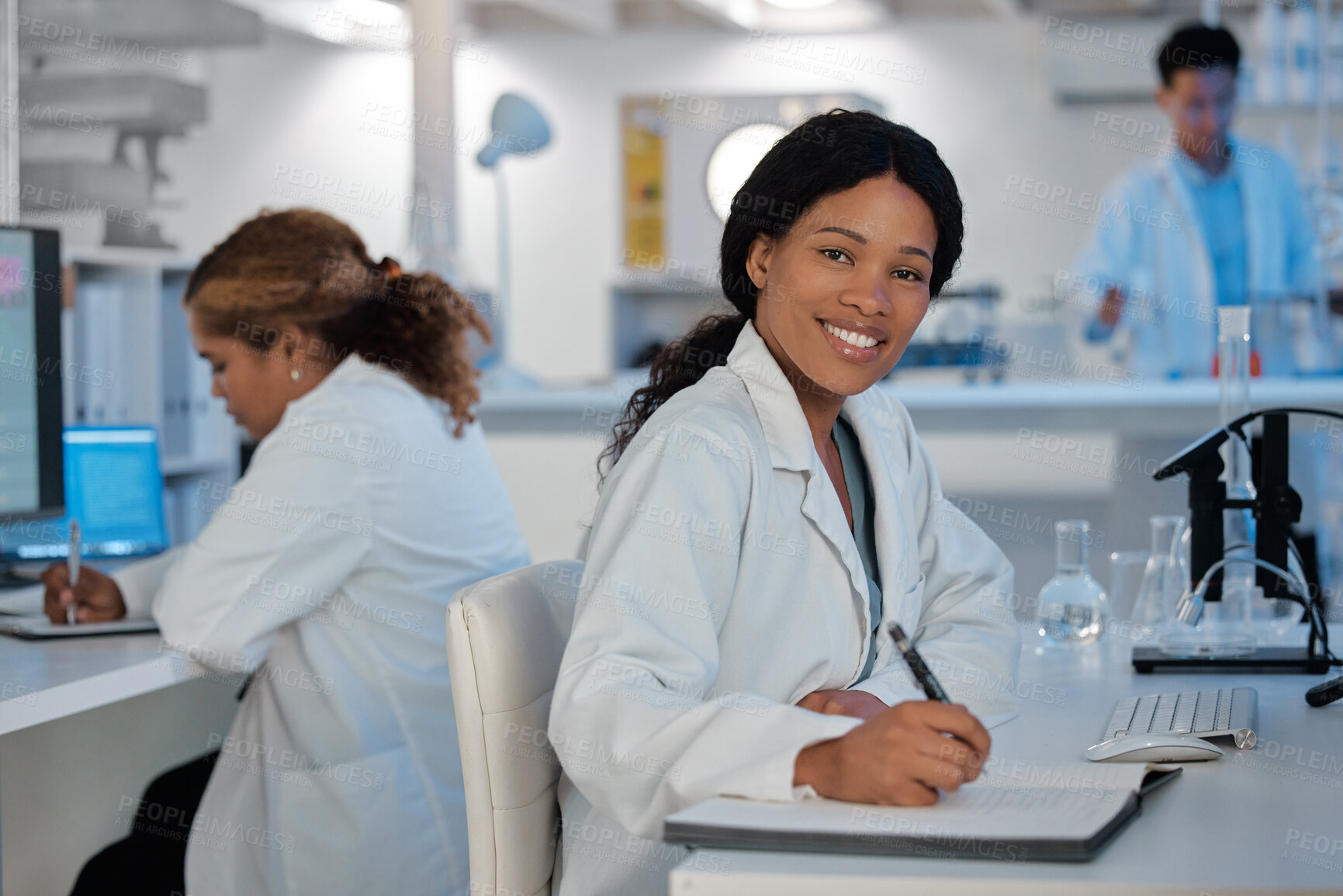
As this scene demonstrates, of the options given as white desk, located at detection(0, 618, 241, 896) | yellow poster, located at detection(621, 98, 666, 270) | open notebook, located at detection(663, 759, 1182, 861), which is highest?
yellow poster, located at detection(621, 98, 666, 270)

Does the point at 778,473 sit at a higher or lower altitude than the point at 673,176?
lower

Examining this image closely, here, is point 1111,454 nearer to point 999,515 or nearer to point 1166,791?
point 999,515

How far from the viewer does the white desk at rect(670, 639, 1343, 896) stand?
0.79 meters

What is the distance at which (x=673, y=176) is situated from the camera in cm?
607

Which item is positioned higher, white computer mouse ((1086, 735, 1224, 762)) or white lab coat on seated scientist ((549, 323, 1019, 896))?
white lab coat on seated scientist ((549, 323, 1019, 896))

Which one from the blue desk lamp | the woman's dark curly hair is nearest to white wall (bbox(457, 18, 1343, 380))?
the blue desk lamp

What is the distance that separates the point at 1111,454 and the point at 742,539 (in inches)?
99.2

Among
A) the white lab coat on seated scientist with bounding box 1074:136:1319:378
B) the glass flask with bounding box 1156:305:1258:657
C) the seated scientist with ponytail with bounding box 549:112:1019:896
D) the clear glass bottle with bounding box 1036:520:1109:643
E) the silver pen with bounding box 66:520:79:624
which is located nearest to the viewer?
the seated scientist with ponytail with bounding box 549:112:1019:896

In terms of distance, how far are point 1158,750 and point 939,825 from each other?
1.04 feet

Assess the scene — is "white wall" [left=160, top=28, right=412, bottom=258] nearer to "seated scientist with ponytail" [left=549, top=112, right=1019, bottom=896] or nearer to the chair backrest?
"seated scientist with ponytail" [left=549, top=112, right=1019, bottom=896]

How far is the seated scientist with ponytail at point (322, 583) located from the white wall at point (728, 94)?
426 cm

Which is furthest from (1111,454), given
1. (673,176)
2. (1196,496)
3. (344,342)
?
(673,176)

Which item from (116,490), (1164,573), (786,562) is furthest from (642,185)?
(786,562)

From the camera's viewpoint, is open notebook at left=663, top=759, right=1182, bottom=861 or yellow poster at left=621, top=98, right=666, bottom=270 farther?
yellow poster at left=621, top=98, right=666, bottom=270
